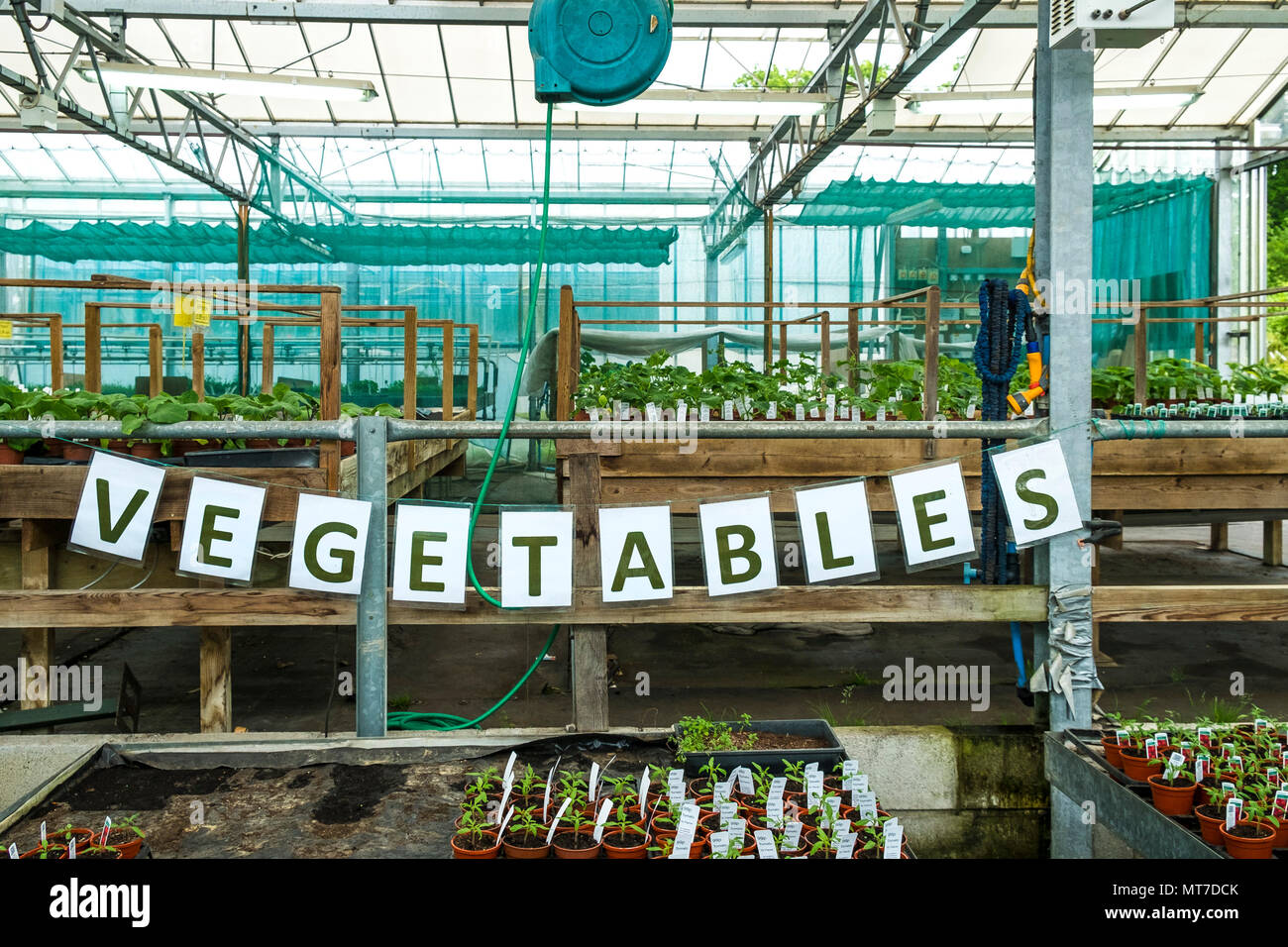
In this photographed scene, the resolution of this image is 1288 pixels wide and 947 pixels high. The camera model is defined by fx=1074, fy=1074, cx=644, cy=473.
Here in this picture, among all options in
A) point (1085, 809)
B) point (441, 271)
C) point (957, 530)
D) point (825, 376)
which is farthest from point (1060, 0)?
point (441, 271)

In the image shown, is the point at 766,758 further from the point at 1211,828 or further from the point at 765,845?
the point at 1211,828

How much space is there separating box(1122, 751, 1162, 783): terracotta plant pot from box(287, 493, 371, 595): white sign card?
204cm

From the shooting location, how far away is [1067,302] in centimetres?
307

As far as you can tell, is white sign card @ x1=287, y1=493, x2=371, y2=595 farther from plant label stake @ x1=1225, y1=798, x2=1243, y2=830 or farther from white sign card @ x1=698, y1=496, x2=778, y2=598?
plant label stake @ x1=1225, y1=798, x2=1243, y2=830

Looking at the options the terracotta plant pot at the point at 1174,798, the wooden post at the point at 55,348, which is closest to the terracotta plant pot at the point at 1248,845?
the terracotta plant pot at the point at 1174,798

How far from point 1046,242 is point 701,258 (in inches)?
501

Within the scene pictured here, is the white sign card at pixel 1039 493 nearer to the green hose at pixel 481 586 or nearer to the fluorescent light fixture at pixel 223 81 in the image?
the green hose at pixel 481 586

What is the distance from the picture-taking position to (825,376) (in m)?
6.66

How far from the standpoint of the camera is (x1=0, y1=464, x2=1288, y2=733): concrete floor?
5.23 meters

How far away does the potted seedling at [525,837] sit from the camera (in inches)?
82.8

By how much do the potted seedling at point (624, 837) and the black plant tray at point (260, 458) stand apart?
2.55m

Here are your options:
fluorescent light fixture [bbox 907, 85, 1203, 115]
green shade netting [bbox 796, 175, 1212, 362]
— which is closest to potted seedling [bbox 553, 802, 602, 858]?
fluorescent light fixture [bbox 907, 85, 1203, 115]

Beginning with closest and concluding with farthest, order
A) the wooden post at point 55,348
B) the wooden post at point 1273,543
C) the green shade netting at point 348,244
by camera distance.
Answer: the wooden post at point 55,348 → the wooden post at point 1273,543 → the green shade netting at point 348,244
